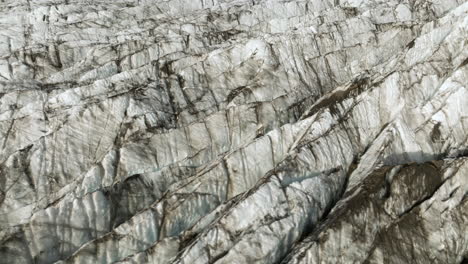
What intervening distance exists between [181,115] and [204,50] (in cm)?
935

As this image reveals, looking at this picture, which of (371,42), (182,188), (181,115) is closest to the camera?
(182,188)

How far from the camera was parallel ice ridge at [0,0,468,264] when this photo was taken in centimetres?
1741

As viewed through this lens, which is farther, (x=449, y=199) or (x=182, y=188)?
(x=182, y=188)

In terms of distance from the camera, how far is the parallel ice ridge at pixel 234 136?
17406 millimetres

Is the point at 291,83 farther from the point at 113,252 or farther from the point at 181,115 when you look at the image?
the point at 113,252

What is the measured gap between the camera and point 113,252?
717 inches

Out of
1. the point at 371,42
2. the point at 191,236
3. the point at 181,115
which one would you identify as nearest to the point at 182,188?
the point at 191,236

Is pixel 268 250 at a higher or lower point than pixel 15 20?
lower

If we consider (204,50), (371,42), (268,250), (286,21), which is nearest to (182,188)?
(268,250)

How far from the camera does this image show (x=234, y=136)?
26828mm

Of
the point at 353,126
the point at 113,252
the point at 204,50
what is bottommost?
the point at 113,252

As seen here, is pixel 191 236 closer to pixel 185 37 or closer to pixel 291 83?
pixel 291 83

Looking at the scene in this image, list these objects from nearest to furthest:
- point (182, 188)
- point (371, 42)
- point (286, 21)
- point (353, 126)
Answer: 1. point (182, 188)
2. point (353, 126)
3. point (371, 42)
4. point (286, 21)

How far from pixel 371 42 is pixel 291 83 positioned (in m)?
7.84
